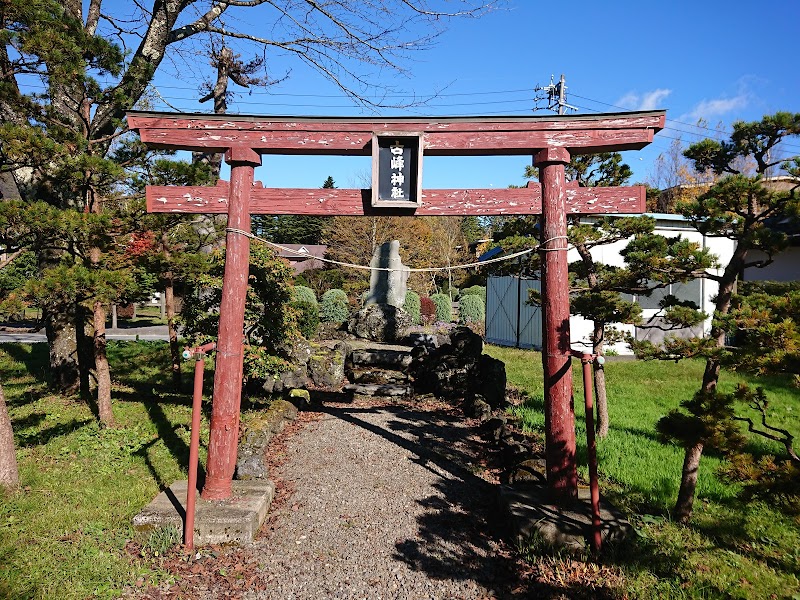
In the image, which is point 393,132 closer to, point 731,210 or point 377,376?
point 731,210

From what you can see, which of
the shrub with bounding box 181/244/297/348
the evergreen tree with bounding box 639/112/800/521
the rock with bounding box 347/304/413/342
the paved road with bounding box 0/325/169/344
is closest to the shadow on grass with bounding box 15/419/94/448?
the shrub with bounding box 181/244/297/348

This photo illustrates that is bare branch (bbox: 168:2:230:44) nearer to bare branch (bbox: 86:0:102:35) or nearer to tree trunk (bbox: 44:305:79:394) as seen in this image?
bare branch (bbox: 86:0:102:35)

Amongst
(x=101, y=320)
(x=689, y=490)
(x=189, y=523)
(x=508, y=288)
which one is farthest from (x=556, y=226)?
(x=508, y=288)

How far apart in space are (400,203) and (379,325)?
953 cm

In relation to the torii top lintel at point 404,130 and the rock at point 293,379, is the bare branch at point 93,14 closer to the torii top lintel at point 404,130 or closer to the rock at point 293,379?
the torii top lintel at point 404,130

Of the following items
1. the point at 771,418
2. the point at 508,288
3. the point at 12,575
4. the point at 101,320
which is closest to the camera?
the point at 12,575

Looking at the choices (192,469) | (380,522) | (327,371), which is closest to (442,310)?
(327,371)

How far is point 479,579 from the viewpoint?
3.93 meters

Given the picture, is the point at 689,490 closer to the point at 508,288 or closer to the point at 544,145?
the point at 544,145

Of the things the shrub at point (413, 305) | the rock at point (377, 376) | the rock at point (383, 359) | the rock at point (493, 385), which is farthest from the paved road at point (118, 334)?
the rock at point (493, 385)

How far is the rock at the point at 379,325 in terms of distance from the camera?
14133 millimetres

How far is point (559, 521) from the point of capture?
4238 millimetres

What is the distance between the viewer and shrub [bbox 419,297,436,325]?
21989mm

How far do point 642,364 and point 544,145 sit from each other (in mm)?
9301
